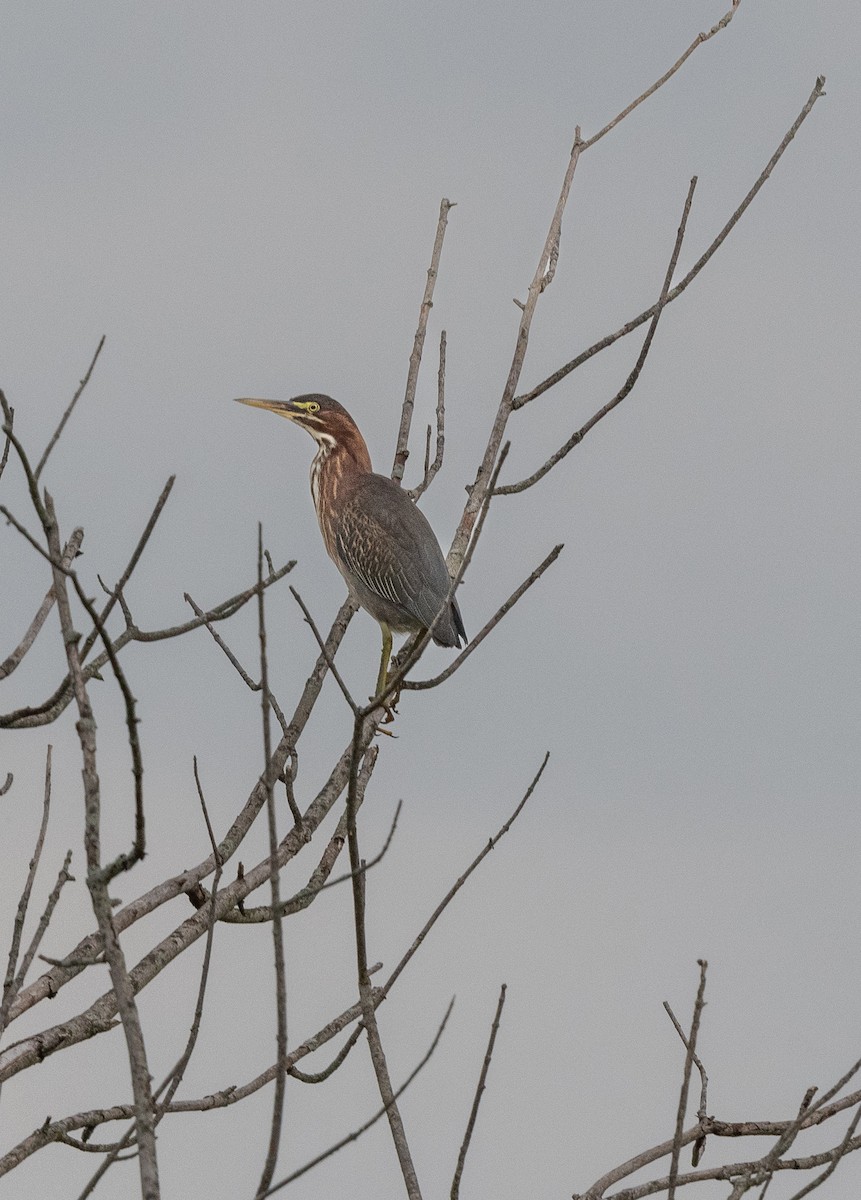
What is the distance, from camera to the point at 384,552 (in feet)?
30.1

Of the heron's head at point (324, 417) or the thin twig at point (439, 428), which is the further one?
the heron's head at point (324, 417)

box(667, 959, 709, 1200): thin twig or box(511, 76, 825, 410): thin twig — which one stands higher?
box(511, 76, 825, 410): thin twig

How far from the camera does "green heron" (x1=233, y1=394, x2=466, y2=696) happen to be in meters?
8.97

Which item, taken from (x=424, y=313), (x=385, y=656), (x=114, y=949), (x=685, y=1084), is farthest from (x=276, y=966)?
(x=385, y=656)

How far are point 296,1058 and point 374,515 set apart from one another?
532 centimetres

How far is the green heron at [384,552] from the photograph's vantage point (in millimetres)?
8969

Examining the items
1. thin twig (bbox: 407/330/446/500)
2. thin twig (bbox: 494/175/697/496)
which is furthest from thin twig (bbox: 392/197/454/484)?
thin twig (bbox: 494/175/697/496)

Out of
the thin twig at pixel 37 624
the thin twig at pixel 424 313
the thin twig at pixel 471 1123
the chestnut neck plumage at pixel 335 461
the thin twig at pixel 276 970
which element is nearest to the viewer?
the thin twig at pixel 276 970

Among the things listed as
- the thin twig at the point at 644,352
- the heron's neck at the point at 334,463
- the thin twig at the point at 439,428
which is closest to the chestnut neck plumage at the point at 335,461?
the heron's neck at the point at 334,463

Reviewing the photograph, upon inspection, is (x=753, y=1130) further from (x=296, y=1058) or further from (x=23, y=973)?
(x=23, y=973)

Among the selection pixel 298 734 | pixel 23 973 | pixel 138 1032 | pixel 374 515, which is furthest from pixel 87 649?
pixel 374 515

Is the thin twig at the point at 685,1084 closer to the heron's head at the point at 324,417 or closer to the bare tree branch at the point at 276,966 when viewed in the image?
the bare tree branch at the point at 276,966

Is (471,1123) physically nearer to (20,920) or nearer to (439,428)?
(20,920)

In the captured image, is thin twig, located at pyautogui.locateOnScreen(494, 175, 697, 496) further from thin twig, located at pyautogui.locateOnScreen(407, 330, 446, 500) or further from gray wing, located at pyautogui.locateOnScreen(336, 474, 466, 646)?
gray wing, located at pyautogui.locateOnScreen(336, 474, 466, 646)
